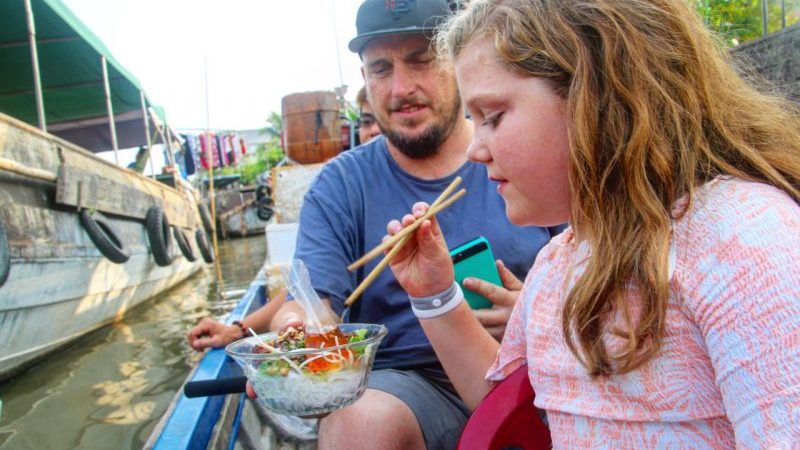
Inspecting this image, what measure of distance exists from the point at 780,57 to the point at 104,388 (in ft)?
14.5

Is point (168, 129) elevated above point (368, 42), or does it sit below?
above

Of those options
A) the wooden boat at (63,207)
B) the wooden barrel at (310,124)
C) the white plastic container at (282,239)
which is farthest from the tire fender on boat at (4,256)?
the wooden barrel at (310,124)

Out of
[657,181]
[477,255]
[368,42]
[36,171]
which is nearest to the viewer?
[657,181]

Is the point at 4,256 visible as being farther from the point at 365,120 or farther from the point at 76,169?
the point at 365,120

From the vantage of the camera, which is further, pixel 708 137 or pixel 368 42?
pixel 368 42

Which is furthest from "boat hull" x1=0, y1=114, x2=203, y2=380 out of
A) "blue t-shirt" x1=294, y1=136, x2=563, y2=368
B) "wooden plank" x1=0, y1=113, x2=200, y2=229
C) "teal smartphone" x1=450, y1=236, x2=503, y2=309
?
"teal smartphone" x1=450, y1=236, x2=503, y2=309

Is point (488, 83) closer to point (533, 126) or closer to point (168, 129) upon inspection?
point (533, 126)

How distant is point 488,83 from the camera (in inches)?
39.6

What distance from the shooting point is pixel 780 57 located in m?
2.20

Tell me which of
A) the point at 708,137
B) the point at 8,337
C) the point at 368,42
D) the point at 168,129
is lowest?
the point at 8,337

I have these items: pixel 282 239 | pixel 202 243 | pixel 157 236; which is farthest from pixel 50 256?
pixel 202 243

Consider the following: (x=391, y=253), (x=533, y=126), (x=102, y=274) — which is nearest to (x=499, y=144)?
(x=533, y=126)

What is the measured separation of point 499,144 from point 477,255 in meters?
0.72

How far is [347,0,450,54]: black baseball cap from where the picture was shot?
1.92 meters
